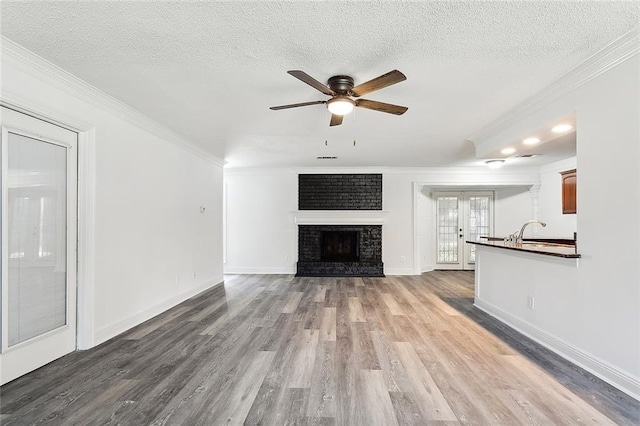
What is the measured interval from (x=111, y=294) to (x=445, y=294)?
474 cm

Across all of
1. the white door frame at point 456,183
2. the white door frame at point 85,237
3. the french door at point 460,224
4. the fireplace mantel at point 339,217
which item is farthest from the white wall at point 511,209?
the white door frame at point 85,237

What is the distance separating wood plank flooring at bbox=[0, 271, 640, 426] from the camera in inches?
75.9

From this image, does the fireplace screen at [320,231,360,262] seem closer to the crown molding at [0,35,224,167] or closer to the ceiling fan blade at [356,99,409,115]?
the crown molding at [0,35,224,167]

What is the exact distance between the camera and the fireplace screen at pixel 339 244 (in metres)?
7.22

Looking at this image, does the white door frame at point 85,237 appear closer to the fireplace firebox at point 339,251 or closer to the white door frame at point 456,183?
Result: the fireplace firebox at point 339,251

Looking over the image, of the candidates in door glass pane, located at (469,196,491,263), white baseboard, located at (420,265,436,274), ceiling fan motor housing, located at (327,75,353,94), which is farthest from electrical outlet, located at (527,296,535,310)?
door glass pane, located at (469,196,491,263)

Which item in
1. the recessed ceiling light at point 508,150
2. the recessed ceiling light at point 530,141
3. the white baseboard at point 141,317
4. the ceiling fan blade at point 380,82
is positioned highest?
the ceiling fan blade at point 380,82

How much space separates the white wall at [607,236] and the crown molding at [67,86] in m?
4.25

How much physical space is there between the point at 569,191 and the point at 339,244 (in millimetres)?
4658

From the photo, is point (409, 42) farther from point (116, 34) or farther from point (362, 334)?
point (362, 334)

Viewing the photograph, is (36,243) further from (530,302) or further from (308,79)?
(530,302)

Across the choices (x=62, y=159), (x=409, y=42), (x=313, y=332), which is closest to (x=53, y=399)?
(x=62, y=159)

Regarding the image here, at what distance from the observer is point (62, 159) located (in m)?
2.74

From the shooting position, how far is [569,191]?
19.3 ft
